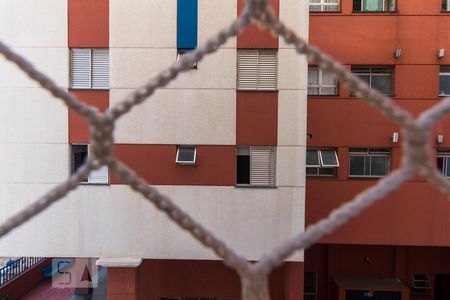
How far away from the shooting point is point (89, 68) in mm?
2896

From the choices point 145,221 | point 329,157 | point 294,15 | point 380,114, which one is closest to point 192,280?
point 145,221

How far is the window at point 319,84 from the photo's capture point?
329 cm

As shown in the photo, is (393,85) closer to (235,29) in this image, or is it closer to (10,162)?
(235,29)

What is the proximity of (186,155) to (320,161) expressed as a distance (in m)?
1.34

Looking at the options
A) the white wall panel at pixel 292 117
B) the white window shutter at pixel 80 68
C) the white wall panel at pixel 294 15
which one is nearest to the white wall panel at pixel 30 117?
the white window shutter at pixel 80 68

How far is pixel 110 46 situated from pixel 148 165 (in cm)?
111

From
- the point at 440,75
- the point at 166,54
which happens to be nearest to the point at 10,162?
the point at 166,54

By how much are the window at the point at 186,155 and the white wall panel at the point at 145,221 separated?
0.78ft

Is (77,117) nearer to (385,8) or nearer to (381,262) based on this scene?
(385,8)

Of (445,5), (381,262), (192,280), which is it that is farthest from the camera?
(381,262)

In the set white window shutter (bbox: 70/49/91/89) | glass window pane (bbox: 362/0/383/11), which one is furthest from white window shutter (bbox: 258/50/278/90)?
white window shutter (bbox: 70/49/91/89)

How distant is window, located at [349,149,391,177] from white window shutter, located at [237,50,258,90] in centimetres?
133

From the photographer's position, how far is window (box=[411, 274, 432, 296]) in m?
3.80

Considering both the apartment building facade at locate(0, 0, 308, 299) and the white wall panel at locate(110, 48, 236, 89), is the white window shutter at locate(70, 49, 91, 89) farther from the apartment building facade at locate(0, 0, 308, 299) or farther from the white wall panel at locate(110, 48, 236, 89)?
the white wall panel at locate(110, 48, 236, 89)
